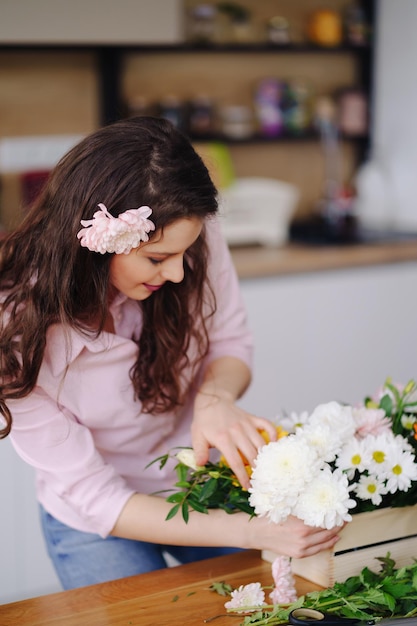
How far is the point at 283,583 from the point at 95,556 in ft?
1.42

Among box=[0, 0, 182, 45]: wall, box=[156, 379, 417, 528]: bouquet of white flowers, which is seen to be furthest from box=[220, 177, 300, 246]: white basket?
box=[156, 379, 417, 528]: bouquet of white flowers

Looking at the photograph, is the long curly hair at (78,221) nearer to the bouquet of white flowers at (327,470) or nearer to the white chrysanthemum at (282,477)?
the bouquet of white flowers at (327,470)

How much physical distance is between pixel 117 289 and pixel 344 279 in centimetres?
165

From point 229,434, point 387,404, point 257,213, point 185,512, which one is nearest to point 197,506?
point 185,512

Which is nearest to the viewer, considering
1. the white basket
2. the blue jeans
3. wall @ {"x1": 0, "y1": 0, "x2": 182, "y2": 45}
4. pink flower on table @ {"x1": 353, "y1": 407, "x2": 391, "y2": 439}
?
pink flower on table @ {"x1": 353, "y1": 407, "x2": 391, "y2": 439}

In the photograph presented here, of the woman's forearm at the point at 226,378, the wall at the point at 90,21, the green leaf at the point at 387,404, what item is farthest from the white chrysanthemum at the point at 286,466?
the wall at the point at 90,21

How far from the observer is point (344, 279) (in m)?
3.02

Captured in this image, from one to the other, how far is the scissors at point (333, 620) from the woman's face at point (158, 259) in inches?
19.2

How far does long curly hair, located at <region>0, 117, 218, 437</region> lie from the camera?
1.27 meters

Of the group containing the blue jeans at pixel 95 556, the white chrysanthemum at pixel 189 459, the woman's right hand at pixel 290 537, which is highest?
the white chrysanthemum at pixel 189 459

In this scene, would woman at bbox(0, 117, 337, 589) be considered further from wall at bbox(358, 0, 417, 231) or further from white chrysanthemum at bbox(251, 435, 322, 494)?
wall at bbox(358, 0, 417, 231)

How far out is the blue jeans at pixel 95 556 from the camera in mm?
1507

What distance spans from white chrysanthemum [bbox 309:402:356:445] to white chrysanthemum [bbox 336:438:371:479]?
1 cm

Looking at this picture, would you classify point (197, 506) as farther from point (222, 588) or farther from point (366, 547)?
point (366, 547)
